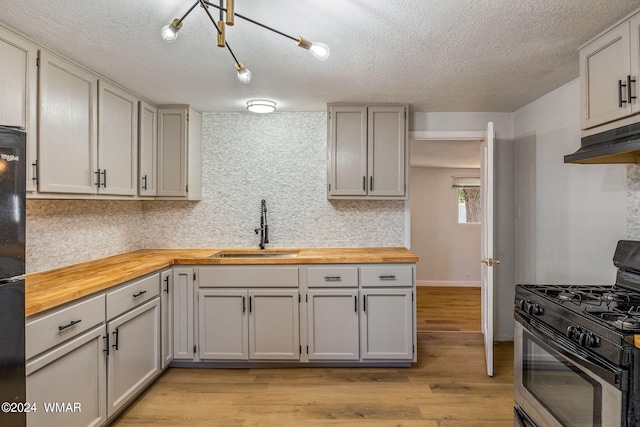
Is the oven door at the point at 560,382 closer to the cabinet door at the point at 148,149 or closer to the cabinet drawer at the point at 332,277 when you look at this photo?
the cabinet drawer at the point at 332,277

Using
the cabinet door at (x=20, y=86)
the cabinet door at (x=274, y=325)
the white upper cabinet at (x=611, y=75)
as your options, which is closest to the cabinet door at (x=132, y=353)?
the cabinet door at (x=274, y=325)

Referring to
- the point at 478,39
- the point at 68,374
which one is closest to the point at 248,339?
the point at 68,374

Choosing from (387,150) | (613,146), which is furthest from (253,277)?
(613,146)

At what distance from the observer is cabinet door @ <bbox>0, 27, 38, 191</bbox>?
1.80m

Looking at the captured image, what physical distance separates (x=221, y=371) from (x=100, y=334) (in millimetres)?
1194

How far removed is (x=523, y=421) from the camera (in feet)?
6.22

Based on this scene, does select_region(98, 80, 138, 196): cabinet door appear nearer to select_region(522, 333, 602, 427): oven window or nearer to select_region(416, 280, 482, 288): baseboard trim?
select_region(522, 333, 602, 427): oven window

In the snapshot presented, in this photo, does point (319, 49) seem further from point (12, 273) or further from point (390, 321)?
point (390, 321)

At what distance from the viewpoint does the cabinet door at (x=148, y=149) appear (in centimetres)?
308

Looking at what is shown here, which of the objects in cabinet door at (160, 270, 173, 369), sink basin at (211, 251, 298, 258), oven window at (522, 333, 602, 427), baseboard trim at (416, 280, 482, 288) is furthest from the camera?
baseboard trim at (416, 280, 482, 288)

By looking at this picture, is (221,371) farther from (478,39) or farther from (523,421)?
(478,39)

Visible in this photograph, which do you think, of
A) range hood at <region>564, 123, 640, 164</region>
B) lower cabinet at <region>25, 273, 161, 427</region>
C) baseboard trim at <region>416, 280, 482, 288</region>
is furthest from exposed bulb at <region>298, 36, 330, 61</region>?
baseboard trim at <region>416, 280, 482, 288</region>

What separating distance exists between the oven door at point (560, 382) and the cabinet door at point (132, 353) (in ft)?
7.68

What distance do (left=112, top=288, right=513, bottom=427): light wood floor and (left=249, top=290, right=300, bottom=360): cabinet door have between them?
173 mm
